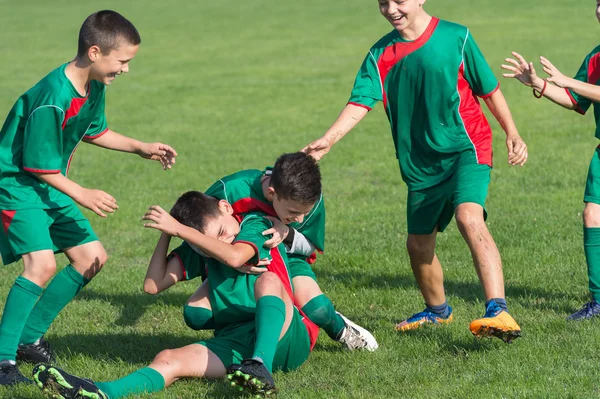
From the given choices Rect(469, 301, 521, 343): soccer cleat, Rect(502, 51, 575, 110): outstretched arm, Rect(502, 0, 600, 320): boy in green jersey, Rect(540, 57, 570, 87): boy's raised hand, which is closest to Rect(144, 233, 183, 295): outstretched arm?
Rect(469, 301, 521, 343): soccer cleat

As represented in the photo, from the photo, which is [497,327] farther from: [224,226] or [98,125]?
[98,125]

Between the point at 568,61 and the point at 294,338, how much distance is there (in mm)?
18771

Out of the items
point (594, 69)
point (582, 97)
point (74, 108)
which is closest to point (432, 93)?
point (582, 97)

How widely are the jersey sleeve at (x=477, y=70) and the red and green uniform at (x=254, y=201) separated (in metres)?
1.30

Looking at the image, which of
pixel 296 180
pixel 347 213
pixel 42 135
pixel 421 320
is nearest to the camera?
pixel 296 180

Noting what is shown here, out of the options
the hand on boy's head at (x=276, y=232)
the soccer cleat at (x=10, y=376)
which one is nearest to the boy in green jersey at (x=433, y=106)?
the hand on boy's head at (x=276, y=232)

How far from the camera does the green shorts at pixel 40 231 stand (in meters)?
5.49

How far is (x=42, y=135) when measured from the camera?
210 inches

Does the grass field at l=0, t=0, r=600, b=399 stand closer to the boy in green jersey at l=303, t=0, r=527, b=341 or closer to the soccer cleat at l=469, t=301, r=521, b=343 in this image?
the soccer cleat at l=469, t=301, r=521, b=343

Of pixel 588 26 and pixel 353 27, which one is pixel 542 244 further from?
pixel 353 27

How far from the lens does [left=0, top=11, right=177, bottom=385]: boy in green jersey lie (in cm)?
535

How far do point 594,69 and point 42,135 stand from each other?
383 cm

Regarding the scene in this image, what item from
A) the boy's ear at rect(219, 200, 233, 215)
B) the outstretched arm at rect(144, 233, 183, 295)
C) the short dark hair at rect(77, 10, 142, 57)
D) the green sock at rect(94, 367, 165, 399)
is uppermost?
the short dark hair at rect(77, 10, 142, 57)

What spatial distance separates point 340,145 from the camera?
15.1 meters
